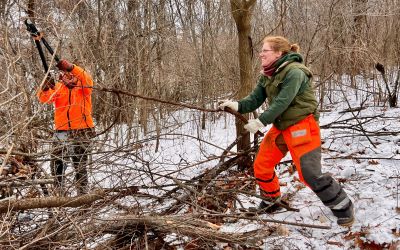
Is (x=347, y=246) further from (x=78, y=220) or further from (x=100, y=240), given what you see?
(x=78, y=220)

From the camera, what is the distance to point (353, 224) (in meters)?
3.05

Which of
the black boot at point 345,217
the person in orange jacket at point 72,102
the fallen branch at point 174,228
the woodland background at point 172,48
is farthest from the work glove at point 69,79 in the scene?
the black boot at point 345,217

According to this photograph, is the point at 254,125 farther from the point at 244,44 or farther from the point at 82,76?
the point at 82,76

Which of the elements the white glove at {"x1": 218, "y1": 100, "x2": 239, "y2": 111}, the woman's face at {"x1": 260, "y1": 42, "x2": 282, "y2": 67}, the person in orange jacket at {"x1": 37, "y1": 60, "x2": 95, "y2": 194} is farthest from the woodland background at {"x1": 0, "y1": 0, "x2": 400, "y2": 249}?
the woman's face at {"x1": 260, "y1": 42, "x2": 282, "y2": 67}

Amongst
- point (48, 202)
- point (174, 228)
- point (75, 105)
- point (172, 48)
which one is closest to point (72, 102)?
point (75, 105)

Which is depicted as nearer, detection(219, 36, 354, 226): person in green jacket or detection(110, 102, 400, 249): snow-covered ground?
detection(110, 102, 400, 249): snow-covered ground

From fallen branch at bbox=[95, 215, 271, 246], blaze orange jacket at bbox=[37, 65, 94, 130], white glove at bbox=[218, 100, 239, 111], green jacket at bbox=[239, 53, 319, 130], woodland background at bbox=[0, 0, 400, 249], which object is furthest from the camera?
woodland background at bbox=[0, 0, 400, 249]

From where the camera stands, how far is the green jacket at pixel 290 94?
297 centimetres

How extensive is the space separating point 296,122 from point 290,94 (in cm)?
25

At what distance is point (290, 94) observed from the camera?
2967 millimetres

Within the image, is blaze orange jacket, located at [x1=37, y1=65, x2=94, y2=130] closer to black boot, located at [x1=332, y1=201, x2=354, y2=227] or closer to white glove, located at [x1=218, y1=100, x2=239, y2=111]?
white glove, located at [x1=218, y1=100, x2=239, y2=111]

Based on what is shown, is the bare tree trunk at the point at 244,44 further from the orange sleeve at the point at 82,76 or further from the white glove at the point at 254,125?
the orange sleeve at the point at 82,76

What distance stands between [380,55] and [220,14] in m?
3.68

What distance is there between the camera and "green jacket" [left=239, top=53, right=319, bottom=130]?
2.97 m
